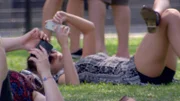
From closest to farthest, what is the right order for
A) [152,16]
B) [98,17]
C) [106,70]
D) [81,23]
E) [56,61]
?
[152,16], [56,61], [106,70], [81,23], [98,17]

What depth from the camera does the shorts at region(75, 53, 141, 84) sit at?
570 cm

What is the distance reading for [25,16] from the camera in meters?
12.0

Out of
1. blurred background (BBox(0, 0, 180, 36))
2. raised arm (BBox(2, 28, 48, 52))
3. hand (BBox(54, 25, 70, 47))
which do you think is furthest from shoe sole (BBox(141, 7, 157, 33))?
blurred background (BBox(0, 0, 180, 36))

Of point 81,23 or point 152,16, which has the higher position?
point 152,16

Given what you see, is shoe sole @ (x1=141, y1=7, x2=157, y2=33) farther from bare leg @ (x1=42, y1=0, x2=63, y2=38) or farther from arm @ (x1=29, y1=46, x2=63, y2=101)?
bare leg @ (x1=42, y1=0, x2=63, y2=38)

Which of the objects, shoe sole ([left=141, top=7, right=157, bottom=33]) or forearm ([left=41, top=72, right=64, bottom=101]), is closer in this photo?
forearm ([left=41, top=72, right=64, bottom=101])

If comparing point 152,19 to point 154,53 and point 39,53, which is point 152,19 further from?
point 39,53

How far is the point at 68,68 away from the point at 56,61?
0.19m

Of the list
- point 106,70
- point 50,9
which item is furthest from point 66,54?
point 50,9

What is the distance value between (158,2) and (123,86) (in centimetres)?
75

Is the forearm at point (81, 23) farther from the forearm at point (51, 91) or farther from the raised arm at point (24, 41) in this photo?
the forearm at point (51, 91)

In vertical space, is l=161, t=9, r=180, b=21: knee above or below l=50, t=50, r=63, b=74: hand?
above

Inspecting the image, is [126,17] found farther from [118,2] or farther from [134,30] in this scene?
[134,30]

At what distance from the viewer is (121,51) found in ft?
22.2
